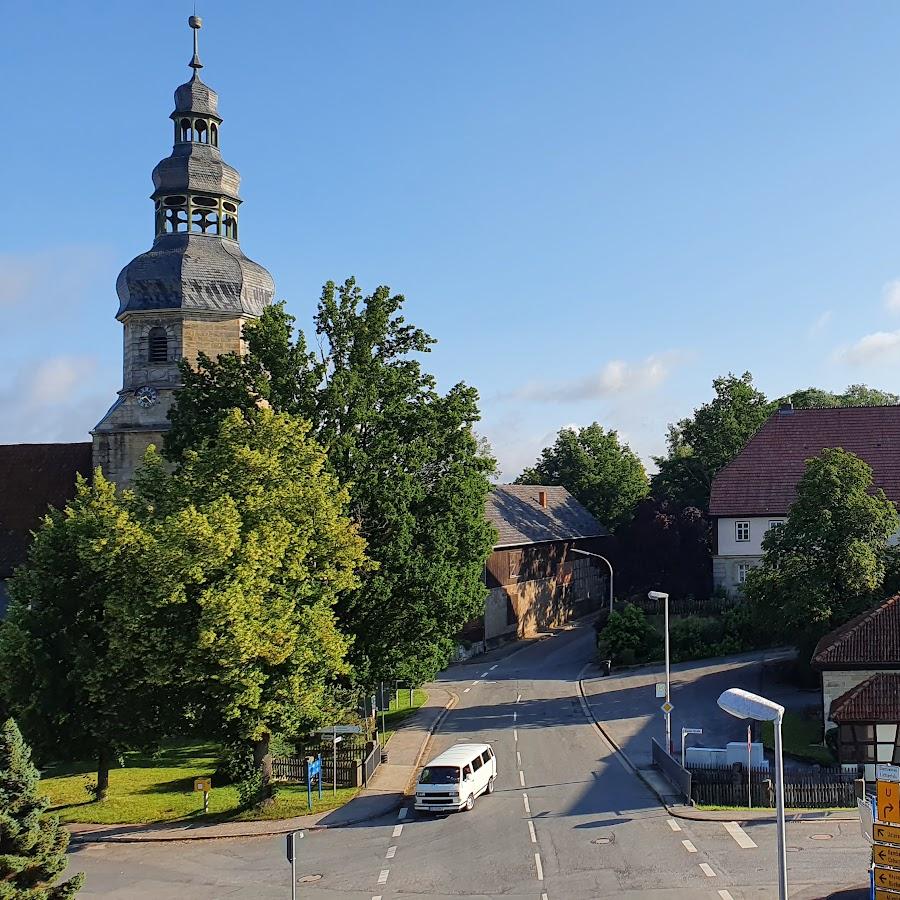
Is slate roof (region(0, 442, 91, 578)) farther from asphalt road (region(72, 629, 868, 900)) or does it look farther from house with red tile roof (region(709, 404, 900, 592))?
house with red tile roof (region(709, 404, 900, 592))

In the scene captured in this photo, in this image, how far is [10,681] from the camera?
2984cm

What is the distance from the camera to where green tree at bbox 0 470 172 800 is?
28484 mm

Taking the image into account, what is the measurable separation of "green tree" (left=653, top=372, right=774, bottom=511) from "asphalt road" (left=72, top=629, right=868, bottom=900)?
153 ft

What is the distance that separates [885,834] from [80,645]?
21623mm

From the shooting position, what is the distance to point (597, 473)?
8856cm

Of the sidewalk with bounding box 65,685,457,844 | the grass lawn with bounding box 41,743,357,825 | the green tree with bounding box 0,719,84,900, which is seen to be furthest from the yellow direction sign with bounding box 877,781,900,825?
the grass lawn with bounding box 41,743,357,825

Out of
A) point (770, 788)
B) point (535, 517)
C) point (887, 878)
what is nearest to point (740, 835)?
point (770, 788)

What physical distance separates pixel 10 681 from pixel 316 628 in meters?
9.03

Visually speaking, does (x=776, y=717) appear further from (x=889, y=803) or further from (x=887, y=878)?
(x=887, y=878)

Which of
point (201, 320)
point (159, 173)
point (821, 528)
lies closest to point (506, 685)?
point (821, 528)

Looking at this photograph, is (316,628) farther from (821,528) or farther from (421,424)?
(821,528)

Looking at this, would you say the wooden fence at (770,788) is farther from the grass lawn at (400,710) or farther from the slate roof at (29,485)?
the slate roof at (29,485)

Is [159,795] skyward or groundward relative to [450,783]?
groundward

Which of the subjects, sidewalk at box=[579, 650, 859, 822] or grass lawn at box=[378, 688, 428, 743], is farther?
grass lawn at box=[378, 688, 428, 743]
